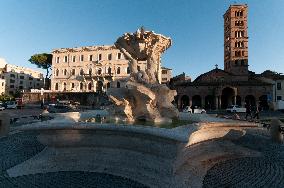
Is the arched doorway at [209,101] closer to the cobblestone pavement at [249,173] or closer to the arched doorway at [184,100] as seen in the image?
the arched doorway at [184,100]

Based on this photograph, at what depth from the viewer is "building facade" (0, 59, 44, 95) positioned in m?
75.8

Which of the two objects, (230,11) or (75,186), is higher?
(230,11)

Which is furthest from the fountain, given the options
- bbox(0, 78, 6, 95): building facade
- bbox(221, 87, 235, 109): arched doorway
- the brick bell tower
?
bbox(0, 78, 6, 95): building facade

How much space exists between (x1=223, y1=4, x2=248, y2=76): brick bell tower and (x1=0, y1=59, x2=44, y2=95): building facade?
59242 mm

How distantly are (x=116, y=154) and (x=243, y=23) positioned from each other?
2471 inches

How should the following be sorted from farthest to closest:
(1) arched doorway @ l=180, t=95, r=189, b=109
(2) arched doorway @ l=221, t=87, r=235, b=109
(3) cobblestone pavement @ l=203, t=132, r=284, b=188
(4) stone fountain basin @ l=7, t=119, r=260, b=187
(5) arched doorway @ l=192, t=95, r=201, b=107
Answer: (1) arched doorway @ l=180, t=95, r=189, b=109
(5) arched doorway @ l=192, t=95, r=201, b=107
(2) arched doorway @ l=221, t=87, r=235, b=109
(3) cobblestone pavement @ l=203, t=132, r=284, b=188
(4) stone fountain basin @ l=7, t=119, r=260, b=187

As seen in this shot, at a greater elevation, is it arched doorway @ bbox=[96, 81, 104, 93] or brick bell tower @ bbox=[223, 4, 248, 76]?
brick bell tower @ bbox=[223, 4, 248, 76]

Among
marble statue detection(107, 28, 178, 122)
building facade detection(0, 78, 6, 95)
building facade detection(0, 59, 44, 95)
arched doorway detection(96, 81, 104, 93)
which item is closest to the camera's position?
marble statue detection(107, 28, 178, 122)

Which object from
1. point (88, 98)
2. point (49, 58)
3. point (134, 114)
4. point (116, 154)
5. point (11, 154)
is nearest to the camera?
point (116, 154)

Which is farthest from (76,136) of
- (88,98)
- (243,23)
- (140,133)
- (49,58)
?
(49,58)

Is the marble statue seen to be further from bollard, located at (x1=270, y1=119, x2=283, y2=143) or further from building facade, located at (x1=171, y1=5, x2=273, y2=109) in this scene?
building facade, located at (x1=171, y1=5, x2=273, y2=109)

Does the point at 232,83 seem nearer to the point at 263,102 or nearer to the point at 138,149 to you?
the point at 263,102

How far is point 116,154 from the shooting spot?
6.95 m

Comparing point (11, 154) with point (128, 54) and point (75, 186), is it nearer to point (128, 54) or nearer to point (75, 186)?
point (75, 186)
